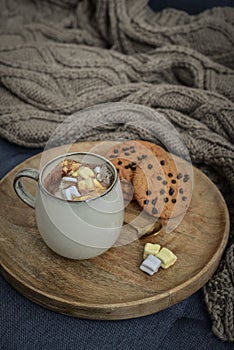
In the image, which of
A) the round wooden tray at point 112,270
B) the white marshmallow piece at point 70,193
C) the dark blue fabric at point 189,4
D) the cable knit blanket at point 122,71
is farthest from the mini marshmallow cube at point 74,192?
the dark blue fabric at point 189,4

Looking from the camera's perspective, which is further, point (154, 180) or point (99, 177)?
point (154, 180)

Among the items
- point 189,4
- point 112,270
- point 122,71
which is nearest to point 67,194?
point 112,270

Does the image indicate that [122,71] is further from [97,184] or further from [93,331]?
[93,331]

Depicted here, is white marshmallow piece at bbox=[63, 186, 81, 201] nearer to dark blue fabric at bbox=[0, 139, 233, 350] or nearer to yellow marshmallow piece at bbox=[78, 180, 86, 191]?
yellow marshmallow piece at bbox=[78, 180, 86, 191]

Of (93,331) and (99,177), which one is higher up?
(99,177)

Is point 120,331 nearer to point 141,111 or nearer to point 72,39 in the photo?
point 141,111

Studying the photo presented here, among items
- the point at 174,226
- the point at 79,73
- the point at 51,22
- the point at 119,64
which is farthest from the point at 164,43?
the point at 174,226

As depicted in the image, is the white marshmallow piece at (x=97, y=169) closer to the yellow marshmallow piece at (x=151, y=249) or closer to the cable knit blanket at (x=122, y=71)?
the yellow marshmallow piece at (x=151, y=249)

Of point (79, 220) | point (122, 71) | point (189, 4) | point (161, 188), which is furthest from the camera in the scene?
point (189, 4)
